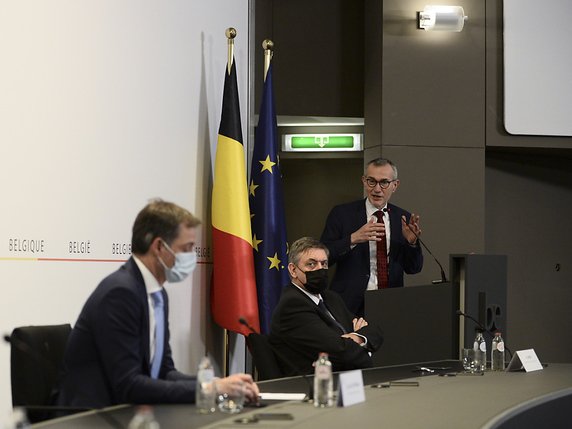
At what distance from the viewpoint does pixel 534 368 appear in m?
4.90

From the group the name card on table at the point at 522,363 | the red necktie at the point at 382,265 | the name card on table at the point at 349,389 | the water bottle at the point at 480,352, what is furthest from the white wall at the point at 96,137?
the name card on table at the point at 522,363

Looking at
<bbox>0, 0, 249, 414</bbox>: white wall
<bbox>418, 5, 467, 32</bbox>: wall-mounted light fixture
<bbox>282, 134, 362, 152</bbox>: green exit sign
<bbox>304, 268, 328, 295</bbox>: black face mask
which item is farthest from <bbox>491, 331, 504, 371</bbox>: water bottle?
<bbox>282, 134, 362, 152</bbox>: green exit sign

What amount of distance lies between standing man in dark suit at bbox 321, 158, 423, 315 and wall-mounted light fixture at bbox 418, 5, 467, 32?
173cm

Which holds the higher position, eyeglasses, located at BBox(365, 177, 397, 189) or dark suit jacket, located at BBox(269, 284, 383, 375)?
eyeglasses, located at BBox(365, 177, 397, 189)

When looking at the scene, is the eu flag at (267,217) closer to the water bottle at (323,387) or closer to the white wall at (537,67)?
the white wall at (537,67)

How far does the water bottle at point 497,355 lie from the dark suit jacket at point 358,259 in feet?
3.83

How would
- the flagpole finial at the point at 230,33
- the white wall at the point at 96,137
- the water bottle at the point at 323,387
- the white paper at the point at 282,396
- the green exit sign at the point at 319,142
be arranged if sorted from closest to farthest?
1. the water bottle at the point at 323,387
2. the white paper at the point at 282,396
3. the white wall at the point at 96,137
4. the flagpole finial at the point at 230,33
5. the green exit sign at the point at 319,142

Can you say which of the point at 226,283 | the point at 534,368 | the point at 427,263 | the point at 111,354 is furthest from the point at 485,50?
the point at 111,354

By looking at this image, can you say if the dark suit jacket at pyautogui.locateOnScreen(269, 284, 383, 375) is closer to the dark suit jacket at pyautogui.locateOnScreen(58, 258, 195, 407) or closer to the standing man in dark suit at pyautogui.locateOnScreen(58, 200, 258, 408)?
the standing man in dark suit at pyautogui.locateOnScreen(58, 200, 258, 408)

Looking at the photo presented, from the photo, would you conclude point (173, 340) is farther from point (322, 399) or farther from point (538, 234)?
point (538, 234)

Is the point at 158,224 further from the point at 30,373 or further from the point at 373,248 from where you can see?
the point at 373,248

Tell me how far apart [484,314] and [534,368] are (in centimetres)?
42

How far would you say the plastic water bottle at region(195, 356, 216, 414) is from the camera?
2.86m

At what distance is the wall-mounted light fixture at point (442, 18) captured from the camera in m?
7.36
